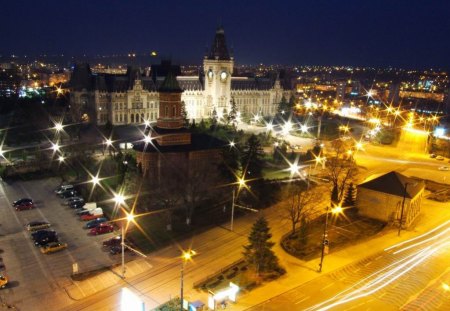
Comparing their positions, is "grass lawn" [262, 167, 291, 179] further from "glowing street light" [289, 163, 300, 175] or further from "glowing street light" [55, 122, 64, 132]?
"glowing street light" [55, 122, 64, 132]

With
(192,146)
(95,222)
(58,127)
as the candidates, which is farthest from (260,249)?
(58,127)

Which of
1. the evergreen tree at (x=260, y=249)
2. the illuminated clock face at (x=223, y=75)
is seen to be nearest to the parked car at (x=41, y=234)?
the evergreen tree at (x=260, y=249)

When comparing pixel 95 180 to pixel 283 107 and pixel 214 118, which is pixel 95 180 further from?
pixel 283 107

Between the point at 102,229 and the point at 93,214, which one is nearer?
the point at 102,229

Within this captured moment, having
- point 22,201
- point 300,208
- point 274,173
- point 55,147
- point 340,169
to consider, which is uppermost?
point 340,169

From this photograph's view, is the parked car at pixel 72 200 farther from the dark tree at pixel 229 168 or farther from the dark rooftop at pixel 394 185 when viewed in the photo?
the dark rooftop at pixel 394 185

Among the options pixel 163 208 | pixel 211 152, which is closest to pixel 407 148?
pixel 211 152

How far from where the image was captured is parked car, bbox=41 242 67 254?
3061 cm

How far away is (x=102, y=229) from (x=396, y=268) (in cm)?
2340

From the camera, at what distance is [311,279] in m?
27.2

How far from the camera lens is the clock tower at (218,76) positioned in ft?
307

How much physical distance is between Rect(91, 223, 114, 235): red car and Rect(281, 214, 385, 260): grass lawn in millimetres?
14705

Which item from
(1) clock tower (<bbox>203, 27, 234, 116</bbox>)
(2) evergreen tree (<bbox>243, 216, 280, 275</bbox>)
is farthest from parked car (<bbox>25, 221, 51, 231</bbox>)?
(1) clock tower (<bbox>203, 27, 234, 116</bbox>)

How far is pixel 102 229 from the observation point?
3441 cm
